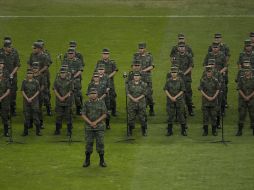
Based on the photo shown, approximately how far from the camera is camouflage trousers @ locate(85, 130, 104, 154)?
86.6 ft

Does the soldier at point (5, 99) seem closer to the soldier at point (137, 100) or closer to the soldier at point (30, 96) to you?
the soldier at point (30, 96)

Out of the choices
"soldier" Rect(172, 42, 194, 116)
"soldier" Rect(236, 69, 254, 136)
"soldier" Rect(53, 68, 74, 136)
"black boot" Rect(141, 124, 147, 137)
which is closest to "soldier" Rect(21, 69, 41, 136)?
"soldier" Rect(53, 68, 74, 136)

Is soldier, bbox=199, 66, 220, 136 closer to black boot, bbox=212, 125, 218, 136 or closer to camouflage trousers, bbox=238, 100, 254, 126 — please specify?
black boot, bbox=212, 125, 218, 136

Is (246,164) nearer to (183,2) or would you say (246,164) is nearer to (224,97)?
(224,97)

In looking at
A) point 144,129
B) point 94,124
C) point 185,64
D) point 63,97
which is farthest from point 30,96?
point 185,64

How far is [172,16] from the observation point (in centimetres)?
4494

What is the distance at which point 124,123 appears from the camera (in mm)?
31609

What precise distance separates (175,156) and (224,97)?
16.6 feet

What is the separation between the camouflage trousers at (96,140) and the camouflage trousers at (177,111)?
393cm

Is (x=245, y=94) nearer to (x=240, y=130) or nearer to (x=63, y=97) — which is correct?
(x=240, y=130)

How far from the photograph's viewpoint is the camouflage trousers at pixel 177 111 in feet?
97.4

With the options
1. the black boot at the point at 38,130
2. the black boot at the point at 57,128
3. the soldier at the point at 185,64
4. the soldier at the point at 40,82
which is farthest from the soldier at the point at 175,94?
the soldier at the point at 40,82

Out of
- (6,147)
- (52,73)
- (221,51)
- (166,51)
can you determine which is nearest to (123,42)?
(166,51)

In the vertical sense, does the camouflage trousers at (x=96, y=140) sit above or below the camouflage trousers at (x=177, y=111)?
below
